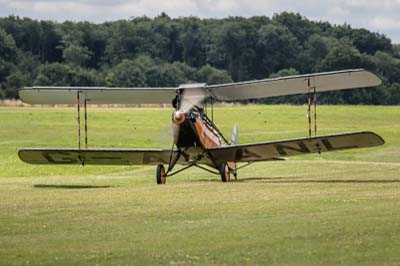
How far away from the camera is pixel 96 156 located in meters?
27.0

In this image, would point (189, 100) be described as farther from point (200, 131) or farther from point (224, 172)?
point (224, 172)

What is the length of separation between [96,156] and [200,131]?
293cm

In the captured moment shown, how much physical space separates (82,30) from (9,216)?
431ft

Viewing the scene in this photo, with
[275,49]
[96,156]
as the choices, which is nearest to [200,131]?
[96,156]

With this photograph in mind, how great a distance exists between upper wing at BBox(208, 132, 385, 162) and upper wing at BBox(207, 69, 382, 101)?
1.20 meters

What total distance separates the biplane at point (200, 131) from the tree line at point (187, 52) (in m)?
80.4

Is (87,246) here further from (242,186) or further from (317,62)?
(317,62)

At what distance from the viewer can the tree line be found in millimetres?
111750

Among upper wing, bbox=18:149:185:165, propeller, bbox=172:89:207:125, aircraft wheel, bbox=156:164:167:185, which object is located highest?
propeller, bbox=172:89:207:125

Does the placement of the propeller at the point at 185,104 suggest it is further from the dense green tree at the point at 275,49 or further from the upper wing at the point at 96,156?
the dense green tree at the point at 275,49

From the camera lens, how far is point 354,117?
67.6 metres

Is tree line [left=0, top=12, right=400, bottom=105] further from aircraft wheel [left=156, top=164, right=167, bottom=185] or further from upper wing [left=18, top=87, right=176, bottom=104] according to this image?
aircraft wheel [left=156, top=164, right=167, bottom=185]

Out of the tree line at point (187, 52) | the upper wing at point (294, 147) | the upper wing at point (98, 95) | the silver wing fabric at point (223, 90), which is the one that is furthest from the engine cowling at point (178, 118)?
the tree line at point (187, 52)

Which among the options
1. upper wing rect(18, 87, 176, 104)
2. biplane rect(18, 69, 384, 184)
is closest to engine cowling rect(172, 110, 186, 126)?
biplane rect(18, 69, 384, 184)
